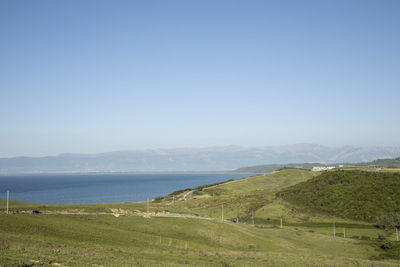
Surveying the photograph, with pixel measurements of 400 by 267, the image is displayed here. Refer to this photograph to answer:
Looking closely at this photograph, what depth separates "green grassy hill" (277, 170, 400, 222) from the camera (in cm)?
10662

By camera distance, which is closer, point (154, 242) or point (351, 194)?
point (154, 242)

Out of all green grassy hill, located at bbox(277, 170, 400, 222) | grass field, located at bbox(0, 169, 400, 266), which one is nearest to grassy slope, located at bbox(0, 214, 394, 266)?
grass field, located at bbox(0, 169, 400, 266)

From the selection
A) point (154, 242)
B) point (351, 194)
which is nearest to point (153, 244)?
point (154, 242)

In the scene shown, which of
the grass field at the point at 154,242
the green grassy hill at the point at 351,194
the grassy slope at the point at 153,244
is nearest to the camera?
the grassy slope at the point at 153,244

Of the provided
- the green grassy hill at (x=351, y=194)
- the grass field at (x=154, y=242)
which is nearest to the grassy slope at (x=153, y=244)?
the grass field at (x=154, y=242)

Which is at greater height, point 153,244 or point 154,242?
point 153,244

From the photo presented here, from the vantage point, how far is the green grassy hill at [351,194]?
350 feet

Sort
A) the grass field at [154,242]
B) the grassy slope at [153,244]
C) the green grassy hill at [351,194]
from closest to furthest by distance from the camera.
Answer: the grassy slope at [153,244], the grass field at [154,242], the green grassy hill at [351,194]

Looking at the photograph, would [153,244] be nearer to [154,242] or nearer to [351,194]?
[154,242]

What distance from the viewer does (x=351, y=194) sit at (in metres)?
121

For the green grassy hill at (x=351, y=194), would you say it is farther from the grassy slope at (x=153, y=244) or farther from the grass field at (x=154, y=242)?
the grassy slope at (x=153, y=244)

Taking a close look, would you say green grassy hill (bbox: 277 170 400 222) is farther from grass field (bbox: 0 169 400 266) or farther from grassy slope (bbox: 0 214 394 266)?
grassy slope (bbox: 0 214 394 266)

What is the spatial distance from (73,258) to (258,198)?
115446 millimetres

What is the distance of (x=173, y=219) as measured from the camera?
213 feet
